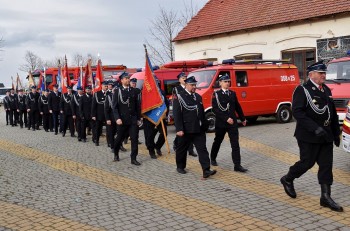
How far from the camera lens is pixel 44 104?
16.9 m

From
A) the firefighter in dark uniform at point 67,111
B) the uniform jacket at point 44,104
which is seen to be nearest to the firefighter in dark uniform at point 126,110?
the firefighter in dark uniform at point 67,111

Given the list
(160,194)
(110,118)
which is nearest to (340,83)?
(110,118)

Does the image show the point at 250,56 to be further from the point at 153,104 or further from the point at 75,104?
the point at 153,104

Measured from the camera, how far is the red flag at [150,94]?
9.64 meters

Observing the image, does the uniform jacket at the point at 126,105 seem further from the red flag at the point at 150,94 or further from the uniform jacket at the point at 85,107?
the uniform jacket at the point at 85,107

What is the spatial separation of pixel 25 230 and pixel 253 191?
128 inches

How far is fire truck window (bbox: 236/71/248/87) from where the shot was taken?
14.0 meters

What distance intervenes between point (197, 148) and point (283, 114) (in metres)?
8.40

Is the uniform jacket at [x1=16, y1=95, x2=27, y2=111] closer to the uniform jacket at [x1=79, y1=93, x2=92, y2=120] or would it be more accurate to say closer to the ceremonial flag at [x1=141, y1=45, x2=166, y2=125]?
the uniform jacket at [x1=79, y1=93, x2=92, y2=120]

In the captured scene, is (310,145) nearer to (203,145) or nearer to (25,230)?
(203,145)

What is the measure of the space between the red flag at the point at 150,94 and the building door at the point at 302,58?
1215cm

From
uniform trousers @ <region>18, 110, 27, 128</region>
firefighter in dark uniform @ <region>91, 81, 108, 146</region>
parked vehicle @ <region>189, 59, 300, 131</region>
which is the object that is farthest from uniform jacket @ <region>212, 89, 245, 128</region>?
uniform trousers @ <region>18, 110, 27, 128</region>

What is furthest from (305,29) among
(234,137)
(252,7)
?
(234,137)

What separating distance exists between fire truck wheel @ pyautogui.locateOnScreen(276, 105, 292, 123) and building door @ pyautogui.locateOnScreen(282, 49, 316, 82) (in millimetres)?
5665
